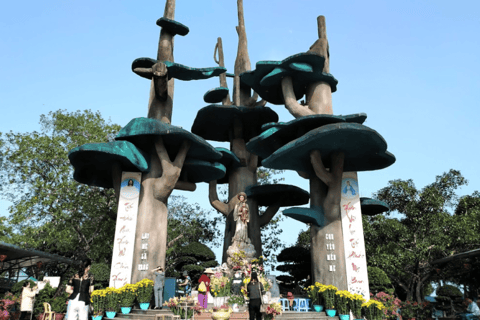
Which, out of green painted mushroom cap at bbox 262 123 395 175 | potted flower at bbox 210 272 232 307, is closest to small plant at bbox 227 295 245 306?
potted flower at bbox 210 272 232 307

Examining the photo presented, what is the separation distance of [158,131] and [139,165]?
1.40 m

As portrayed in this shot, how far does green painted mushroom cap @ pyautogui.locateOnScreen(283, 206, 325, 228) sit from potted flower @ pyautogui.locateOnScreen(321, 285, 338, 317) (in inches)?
94.0

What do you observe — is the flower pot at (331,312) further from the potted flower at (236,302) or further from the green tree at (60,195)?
the green tree at (60,195)

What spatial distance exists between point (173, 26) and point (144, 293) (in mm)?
11062

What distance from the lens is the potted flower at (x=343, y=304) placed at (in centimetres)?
1196

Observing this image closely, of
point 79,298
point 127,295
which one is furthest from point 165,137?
point 79,298

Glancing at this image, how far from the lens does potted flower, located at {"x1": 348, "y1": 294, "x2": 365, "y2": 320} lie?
11664 mm

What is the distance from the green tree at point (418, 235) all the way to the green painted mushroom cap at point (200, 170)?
8.62 meters

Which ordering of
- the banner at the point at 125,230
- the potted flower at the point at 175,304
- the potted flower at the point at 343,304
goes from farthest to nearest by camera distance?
1. the banner at the point at 125,230
2. the potted flower at the point at 343,304
3. the potted flower at the point at 175,304

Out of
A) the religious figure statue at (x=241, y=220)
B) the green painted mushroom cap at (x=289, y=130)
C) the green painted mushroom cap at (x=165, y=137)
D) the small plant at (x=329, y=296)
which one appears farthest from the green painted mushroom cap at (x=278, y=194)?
the small plant at (x=329, y=296)

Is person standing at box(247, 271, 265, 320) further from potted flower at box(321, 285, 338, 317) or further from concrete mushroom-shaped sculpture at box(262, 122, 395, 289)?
concrete mushroom-shaped sculpture at box(262, 122, 395, 289)

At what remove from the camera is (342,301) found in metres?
12.1

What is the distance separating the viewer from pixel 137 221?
47.7 ft

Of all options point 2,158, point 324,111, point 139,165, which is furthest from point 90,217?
point 324,111
